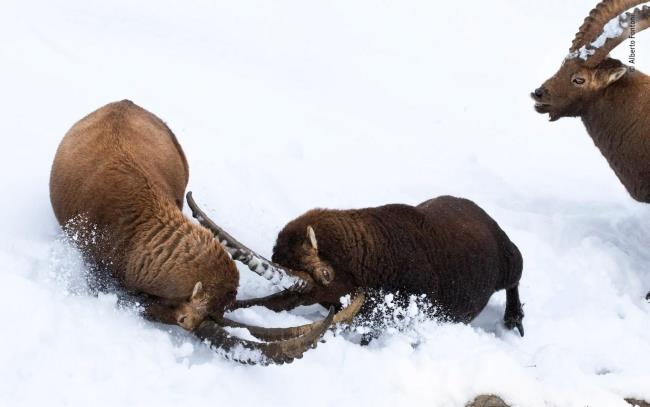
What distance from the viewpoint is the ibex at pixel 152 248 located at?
5965mm

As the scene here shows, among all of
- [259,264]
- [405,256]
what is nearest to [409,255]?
[405,256]

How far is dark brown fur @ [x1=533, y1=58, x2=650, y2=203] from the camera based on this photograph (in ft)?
29.3

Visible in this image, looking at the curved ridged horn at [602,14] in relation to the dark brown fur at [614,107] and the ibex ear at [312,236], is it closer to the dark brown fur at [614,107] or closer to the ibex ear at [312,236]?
the dark brown fur at [614,107]

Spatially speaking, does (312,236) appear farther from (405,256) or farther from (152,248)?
(152,248)

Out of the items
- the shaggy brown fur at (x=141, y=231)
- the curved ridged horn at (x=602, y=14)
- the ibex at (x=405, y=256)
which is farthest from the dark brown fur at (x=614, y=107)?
the shaggy brown fur at (x=141, y=231)

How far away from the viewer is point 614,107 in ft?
29.7

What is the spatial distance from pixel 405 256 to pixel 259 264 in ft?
4.89

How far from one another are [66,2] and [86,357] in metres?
9.58

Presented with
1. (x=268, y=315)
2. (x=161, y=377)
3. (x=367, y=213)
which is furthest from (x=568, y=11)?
(x=161, y=377)

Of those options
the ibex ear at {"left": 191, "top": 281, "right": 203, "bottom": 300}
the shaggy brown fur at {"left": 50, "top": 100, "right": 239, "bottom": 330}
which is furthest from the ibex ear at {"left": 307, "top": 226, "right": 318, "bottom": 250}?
the ibex ear at {"left": 191, "top": 281, "right": 203, "bottom": 300}

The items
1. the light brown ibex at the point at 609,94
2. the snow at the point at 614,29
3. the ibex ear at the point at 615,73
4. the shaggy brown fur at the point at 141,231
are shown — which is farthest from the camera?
the ibex ear at the point at 615,73

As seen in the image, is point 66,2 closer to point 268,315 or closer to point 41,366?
point 268,315

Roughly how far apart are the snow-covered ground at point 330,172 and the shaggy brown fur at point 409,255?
1.17 feet

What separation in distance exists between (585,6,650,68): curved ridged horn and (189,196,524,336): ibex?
2285mm
